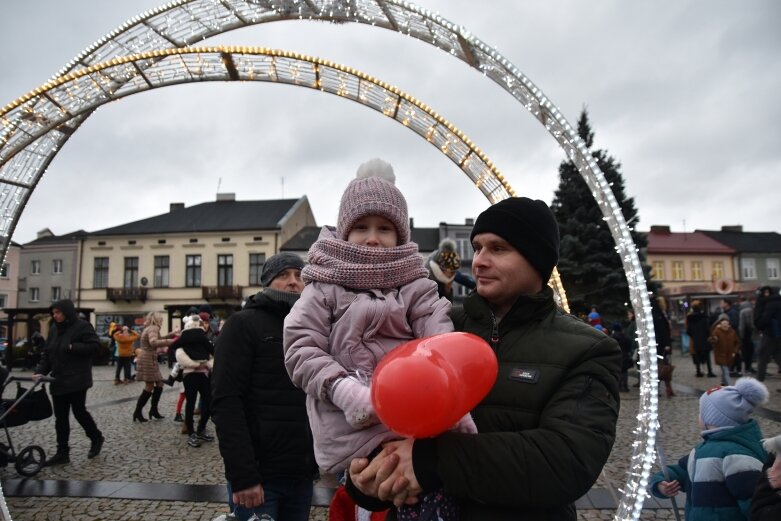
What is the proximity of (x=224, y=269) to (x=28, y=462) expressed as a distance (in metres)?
35.1

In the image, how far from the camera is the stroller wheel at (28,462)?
235 inches

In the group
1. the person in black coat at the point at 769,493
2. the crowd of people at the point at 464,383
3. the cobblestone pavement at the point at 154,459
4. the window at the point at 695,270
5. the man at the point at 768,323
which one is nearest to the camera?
the crowd of people at the point at 464,383

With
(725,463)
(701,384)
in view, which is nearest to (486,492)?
(725,463)

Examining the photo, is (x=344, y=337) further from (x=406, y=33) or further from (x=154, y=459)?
(x=154, y=459)

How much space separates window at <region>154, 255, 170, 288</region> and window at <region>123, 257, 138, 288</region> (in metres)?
1.66

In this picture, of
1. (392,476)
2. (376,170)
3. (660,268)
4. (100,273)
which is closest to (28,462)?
(376,170)

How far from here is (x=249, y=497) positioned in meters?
2.54

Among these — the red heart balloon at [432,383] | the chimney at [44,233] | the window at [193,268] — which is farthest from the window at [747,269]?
A: the chimney at [44,233]

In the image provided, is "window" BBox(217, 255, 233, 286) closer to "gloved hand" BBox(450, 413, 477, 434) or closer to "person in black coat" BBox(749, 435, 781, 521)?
"person in black coat" BBox(749, 435, 781, 521)

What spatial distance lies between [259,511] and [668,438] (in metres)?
6.62

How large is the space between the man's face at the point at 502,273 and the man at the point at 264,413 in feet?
4.37

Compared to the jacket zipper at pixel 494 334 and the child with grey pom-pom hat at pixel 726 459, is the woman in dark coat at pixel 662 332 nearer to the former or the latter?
the child with grey pom-pom hat at pixel 726 459

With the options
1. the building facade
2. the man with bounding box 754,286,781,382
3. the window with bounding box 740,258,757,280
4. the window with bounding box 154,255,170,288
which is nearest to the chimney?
the building facade

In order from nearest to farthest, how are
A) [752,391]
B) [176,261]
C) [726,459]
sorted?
[726,459], [752,391], [176,261]
